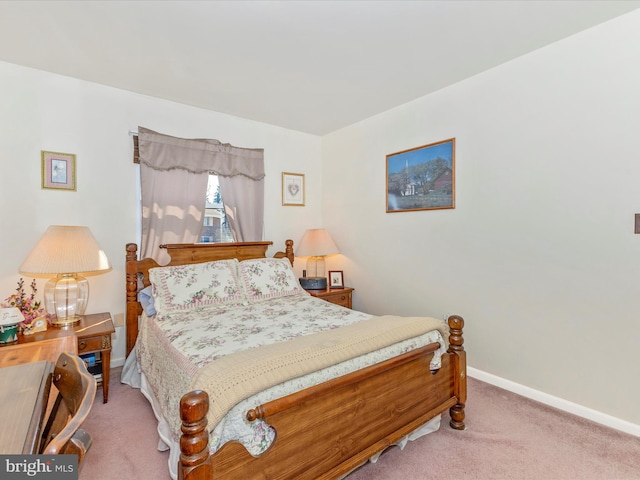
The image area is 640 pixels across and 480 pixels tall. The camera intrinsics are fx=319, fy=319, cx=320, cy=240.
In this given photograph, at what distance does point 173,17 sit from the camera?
6.18ft

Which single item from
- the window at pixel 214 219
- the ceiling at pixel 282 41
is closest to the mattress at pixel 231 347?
the window at pixel 214 219

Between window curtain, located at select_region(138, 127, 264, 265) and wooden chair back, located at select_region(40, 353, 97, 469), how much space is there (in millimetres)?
2084

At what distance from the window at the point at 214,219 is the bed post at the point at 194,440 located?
239 cm

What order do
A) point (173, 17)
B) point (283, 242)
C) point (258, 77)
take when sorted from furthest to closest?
1. point (283, 242)
2. point (258, 77)
3. point (173, 17)

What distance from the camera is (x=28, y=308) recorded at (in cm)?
226

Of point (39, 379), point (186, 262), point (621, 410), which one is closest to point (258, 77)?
point (186, 262)

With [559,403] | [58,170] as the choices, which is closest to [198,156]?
[58,170]

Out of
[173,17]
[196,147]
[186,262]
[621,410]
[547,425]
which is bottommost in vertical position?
[547,425]

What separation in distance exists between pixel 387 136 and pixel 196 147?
1.94 meters

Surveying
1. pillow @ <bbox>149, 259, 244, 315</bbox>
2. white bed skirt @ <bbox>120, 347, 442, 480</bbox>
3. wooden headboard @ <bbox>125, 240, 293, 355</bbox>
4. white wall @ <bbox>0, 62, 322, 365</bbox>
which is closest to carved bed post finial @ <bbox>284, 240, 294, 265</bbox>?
wooden headboard @ <bbox>125, 240, 293, 355</bbox>

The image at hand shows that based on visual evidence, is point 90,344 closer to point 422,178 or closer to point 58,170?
point 58,170

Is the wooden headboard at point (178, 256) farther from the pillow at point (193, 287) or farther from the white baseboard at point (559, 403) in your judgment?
the white baseboard at point (559, 403)

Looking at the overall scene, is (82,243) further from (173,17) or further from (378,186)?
(378,186)

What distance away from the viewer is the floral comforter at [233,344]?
1247mm
